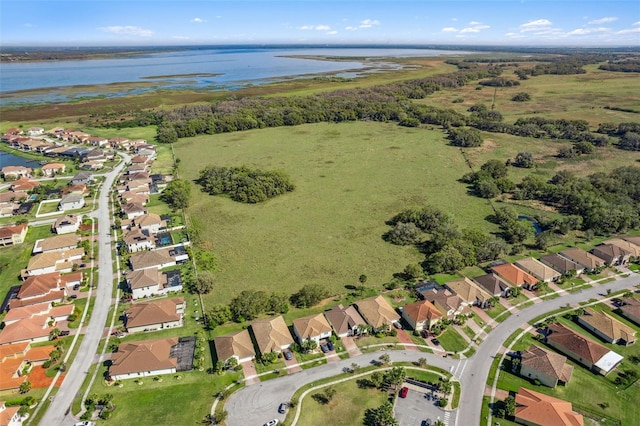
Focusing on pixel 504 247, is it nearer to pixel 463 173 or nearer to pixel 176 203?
pixel 463 173

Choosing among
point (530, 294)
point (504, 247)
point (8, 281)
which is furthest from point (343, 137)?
point (8, 281)

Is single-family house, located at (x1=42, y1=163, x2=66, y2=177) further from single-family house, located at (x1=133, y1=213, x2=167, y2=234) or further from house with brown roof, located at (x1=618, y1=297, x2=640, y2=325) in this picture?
house with brown roof, located at (x1=618, y1=297, x2=640, y2=325)

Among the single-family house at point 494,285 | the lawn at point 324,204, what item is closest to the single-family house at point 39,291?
the lawn at point 324,204

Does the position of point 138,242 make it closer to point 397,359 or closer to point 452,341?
point 397,359

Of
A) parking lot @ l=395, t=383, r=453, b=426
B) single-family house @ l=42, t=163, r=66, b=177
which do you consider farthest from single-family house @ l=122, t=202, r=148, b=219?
parking lot @ l=395, t=383, r=453, b=426

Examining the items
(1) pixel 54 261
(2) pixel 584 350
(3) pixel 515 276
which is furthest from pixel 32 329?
(2) pixel 584 350
